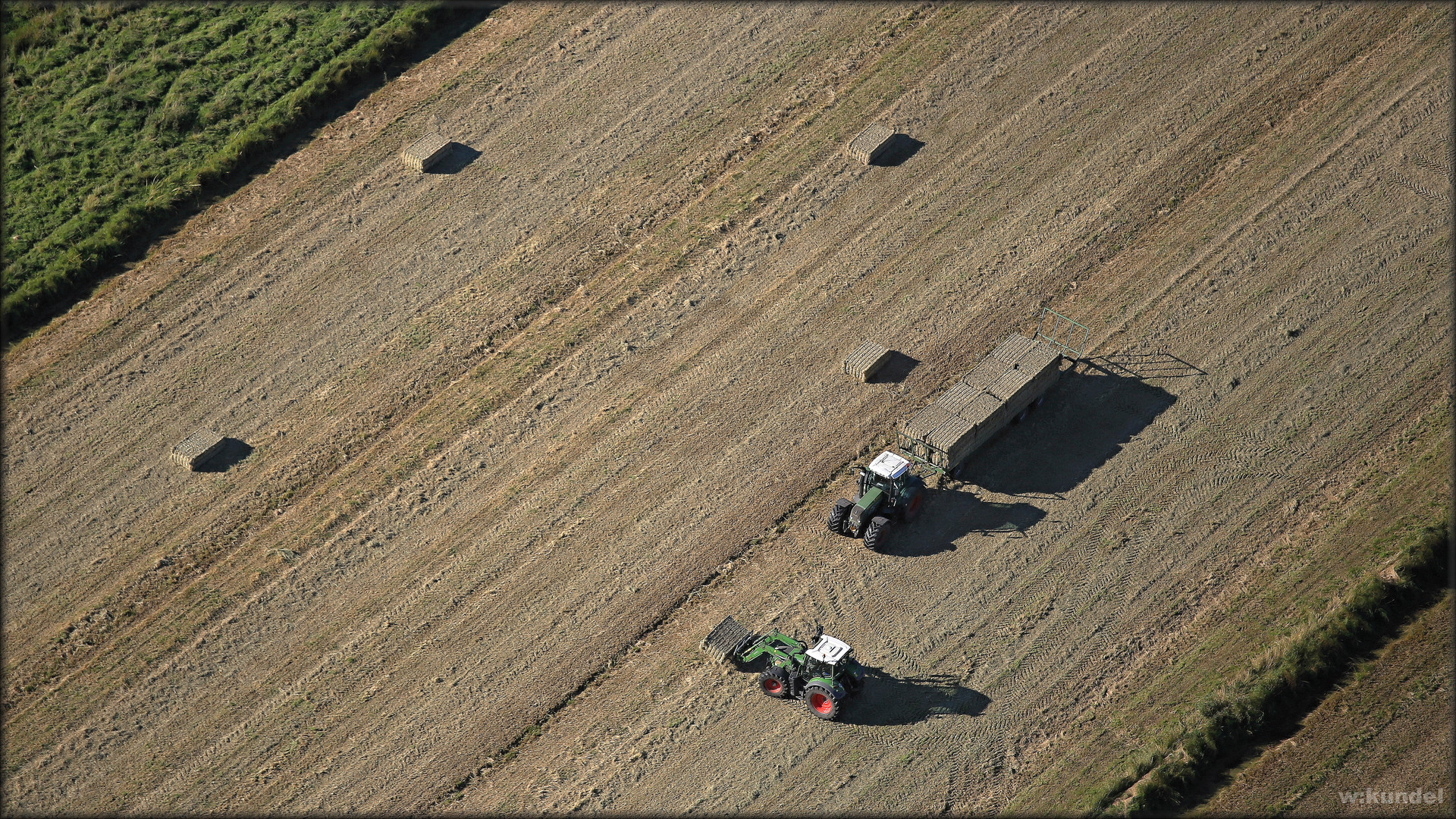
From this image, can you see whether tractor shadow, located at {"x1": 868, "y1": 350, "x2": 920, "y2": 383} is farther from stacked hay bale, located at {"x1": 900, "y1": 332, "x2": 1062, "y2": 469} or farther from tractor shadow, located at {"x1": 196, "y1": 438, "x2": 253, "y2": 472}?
tractor shadow, located at {"x1": 196, "y1": 438, "x2": 253, "y2": 472}

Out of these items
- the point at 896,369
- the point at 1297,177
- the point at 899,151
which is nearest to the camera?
the point at 896,369

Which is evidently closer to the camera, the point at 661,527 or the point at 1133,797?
Result: the point at 1133,797

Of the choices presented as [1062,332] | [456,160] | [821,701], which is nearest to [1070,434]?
[1062,332]

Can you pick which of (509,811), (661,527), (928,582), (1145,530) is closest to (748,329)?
(661,527)

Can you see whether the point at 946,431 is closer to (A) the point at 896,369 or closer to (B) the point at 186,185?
(A) the point at 896,369

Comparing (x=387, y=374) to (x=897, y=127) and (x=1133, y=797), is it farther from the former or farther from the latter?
(x=1133, y=797)

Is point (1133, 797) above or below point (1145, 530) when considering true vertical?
below

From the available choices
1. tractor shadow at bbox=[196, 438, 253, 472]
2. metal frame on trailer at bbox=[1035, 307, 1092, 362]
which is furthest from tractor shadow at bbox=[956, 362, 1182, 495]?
tractor shadow at bbox=[196, 438, 253, 472]
